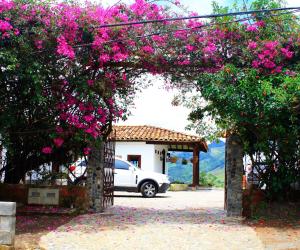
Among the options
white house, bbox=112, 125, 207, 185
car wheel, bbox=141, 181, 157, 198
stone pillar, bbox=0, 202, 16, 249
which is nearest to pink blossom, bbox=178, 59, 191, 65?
stone pillar, bbox=0, 202, 16, 249

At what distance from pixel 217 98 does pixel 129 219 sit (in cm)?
380

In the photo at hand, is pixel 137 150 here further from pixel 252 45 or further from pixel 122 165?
pixel 252 45

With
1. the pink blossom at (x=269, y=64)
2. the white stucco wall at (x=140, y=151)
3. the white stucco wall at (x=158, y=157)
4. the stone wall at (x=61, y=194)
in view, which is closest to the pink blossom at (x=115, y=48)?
the pink blossom at (x=269, y=64)

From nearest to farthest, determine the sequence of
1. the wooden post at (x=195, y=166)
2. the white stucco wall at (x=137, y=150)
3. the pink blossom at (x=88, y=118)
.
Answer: the pink blossom at (x=88, y=118) < the white stucco wall at (x=137, y=150) < the wooden post at (x=195, y=166)

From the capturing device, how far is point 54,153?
1513 cm

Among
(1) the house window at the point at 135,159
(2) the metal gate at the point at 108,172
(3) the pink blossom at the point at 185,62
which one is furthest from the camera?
(1) the house window at the point at 135,159

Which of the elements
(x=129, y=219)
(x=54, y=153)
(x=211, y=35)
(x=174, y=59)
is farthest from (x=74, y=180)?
(x=211, y=35)

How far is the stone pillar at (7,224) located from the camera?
849 centimetres

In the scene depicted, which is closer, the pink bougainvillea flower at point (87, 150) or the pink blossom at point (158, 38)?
the pink blossom at point (158, 38)

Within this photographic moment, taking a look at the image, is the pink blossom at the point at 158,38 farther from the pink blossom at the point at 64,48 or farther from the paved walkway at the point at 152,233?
the paved walkway at the point at 152,233

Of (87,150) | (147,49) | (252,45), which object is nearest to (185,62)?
(147,49)

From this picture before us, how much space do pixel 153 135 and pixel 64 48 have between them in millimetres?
19945

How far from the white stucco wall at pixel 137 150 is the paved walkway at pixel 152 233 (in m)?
16.2

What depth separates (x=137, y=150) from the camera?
3081 cm
